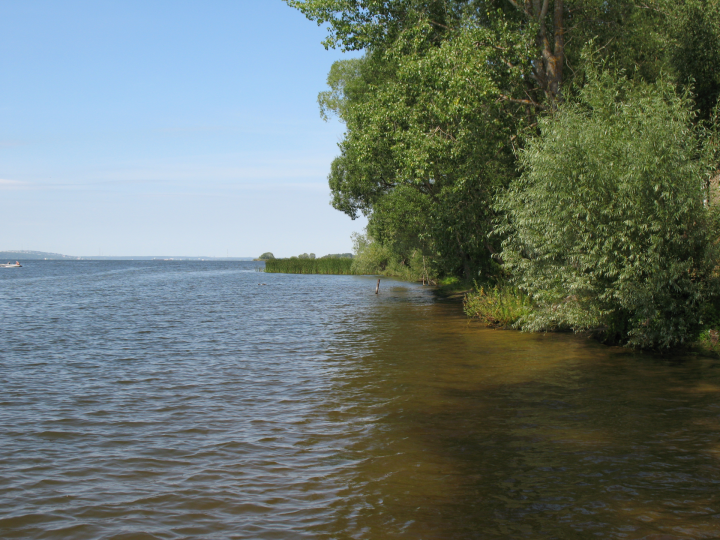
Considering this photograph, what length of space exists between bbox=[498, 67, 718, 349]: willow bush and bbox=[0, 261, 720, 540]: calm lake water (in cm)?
153

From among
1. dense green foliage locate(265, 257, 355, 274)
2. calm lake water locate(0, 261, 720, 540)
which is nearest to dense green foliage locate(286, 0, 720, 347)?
calm lake water locate(0, 261, 720, 540)

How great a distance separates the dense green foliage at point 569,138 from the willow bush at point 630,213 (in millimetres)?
49

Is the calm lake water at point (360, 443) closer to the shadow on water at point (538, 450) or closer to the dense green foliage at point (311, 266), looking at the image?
the shadow on water at point (538, 450)

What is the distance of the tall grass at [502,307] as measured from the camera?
23.4 metres

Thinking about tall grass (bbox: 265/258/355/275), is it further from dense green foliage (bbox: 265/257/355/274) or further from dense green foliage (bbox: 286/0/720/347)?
dense green foliage (bbox: 286/0/720/347)

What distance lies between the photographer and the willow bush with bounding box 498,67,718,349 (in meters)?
15.3

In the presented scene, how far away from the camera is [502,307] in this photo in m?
24.0

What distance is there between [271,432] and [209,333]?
1464 cm

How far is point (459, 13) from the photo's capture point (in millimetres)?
24844

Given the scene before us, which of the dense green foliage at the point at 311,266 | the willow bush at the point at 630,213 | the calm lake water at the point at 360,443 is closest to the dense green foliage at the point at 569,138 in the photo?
the willow bush at the point at 630,213

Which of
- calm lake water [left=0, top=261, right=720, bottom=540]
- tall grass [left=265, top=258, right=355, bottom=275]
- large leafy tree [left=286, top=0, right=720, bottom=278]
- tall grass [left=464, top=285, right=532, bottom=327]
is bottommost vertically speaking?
calm lake water [left=0, top=261, right=720, bottom=540]

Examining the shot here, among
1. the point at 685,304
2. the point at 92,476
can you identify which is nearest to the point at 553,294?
the point at 685,304

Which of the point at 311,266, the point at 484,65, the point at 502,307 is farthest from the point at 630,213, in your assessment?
the point at 311,266

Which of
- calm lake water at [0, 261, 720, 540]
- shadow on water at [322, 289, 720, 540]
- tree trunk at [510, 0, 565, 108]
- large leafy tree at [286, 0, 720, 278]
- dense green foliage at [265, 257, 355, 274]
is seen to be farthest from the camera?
dense green foliage at [265, 257, 355, 274]
